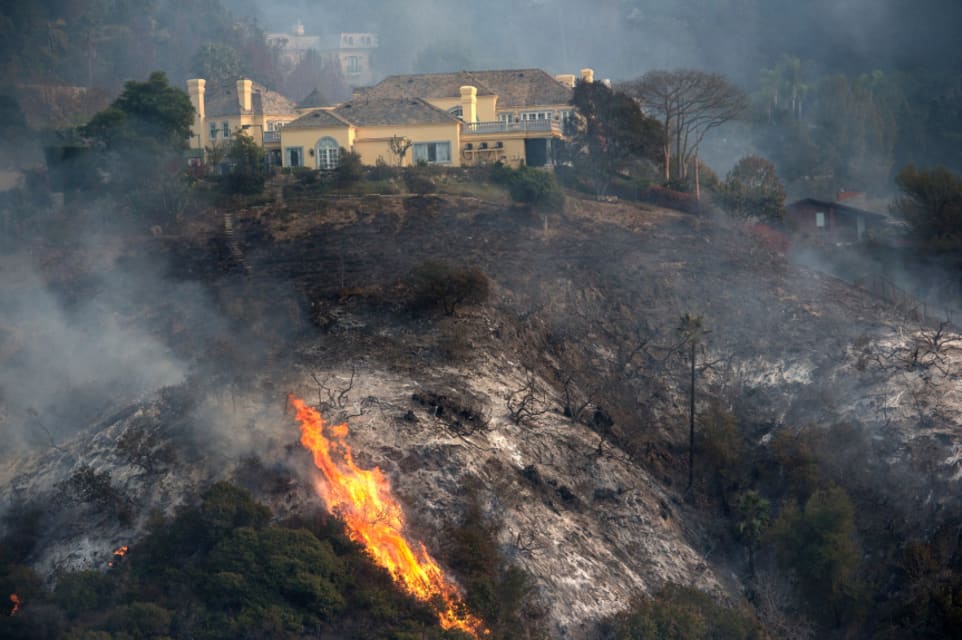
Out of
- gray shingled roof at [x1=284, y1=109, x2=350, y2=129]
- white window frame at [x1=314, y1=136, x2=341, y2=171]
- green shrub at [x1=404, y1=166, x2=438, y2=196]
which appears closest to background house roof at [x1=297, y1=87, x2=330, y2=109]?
gray shingled roof at [x1=284, y1=109, x2=350, y2=129]

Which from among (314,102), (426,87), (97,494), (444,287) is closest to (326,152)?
(426,87)

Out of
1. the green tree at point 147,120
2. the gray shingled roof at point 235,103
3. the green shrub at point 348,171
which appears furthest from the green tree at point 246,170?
the gray shingled roof at point 235,103

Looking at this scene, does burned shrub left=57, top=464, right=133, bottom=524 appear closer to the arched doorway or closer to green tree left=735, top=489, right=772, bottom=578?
green tree left=735, top=489, right=772, bottom=578

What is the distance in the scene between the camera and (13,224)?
246ft

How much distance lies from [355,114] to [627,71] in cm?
11492

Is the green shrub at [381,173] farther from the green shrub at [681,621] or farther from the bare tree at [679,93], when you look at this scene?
the green shrub at [681,621]

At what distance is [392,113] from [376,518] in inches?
1687

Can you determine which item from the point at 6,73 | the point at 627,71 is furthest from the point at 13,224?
the point at 627,71

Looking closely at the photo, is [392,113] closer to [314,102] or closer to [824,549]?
[314,102]

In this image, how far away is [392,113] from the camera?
Result: 87.1 meters

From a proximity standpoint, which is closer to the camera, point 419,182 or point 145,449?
point 145,449

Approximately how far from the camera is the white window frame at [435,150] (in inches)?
3381

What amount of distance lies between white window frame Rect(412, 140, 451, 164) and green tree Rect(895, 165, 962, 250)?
3026 centimetres

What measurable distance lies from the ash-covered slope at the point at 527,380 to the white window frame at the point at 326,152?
1083 cm
